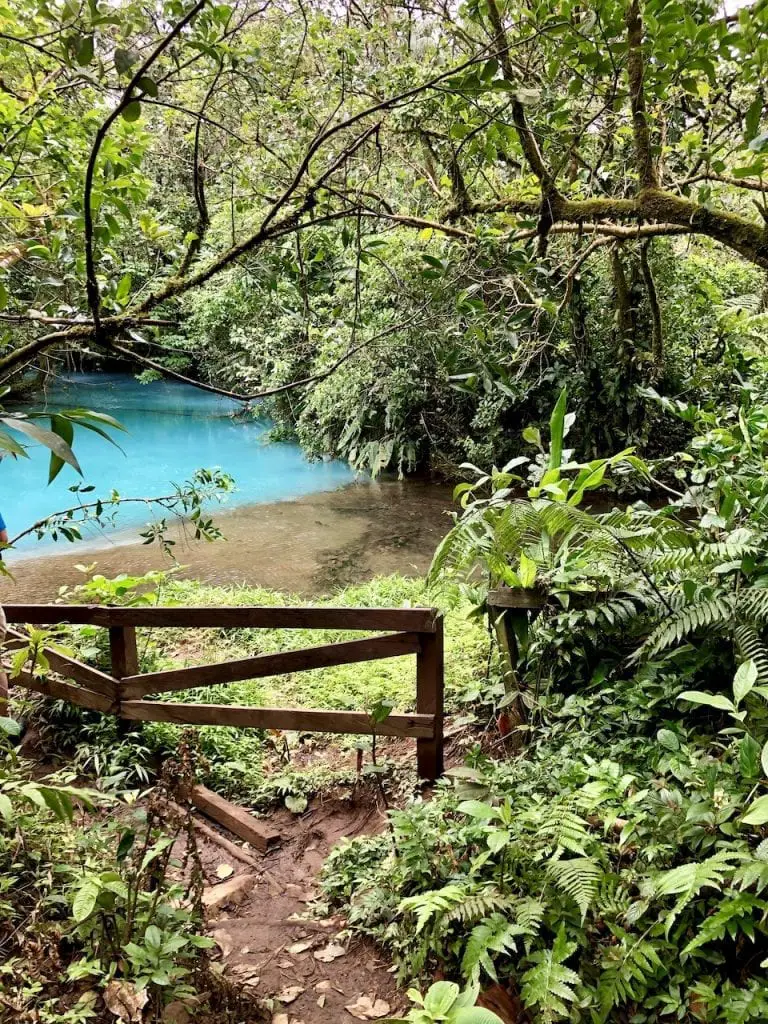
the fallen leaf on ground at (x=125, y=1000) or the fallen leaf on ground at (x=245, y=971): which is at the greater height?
the fallen leaf on ground at (x=125, y=1000)

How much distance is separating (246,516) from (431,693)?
770 cm

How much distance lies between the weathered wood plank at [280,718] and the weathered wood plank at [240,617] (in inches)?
15.8

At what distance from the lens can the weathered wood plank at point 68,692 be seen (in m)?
3.49

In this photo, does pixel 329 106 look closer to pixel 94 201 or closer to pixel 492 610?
pixel 94 201

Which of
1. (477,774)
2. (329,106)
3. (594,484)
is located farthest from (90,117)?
(477,774)

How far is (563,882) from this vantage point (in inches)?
71.6

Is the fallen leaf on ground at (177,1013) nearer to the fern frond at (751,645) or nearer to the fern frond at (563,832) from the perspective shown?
the fern frond at (563,832)

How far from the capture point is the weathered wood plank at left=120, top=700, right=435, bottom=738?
9.53 ft

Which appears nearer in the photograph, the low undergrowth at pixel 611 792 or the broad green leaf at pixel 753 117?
the low undergrowth at pixel 611 792

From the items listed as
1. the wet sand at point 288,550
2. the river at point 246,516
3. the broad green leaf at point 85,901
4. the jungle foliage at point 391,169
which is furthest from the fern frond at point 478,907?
the wet sand at point 288,550

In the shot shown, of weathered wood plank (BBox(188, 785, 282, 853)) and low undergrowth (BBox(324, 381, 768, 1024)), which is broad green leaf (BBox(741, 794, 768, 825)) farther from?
weathered wood plank (BBox(188, 785, 282, 853))

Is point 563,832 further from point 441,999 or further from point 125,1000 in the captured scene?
point 125,1000

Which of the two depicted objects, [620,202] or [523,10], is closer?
[523,10]

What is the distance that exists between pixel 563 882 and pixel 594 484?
1.68m
